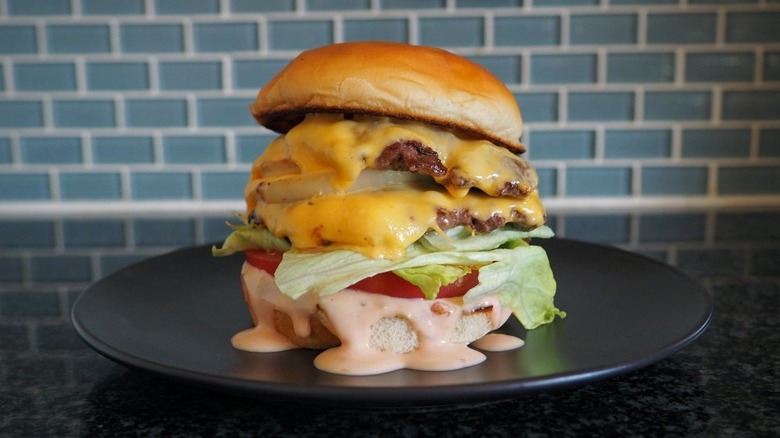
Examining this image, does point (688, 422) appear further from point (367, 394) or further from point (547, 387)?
point (367, 394)

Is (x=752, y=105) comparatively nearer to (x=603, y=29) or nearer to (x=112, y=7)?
(x=603, y=29)

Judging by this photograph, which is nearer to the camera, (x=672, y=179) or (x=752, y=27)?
(x=752, y=27)

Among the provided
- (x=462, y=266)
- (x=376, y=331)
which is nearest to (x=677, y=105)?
(x=462, y=266)

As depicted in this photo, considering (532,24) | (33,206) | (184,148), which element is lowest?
(33,206)

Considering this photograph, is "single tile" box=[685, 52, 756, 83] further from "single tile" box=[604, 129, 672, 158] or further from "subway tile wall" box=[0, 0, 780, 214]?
"single tile" box=[604, 129, 672, 158]

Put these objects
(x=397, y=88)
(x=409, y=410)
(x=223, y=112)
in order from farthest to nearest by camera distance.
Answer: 1. (x=223, y=112)
2. (x=397, y=88)
3. (x=409, y=410)

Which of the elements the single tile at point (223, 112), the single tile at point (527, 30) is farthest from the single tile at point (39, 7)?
the single tile at point (527, 30)

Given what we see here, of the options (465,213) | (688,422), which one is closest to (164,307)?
(465,213)

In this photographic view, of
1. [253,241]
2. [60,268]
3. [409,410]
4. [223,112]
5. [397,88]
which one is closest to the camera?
[409,410]
